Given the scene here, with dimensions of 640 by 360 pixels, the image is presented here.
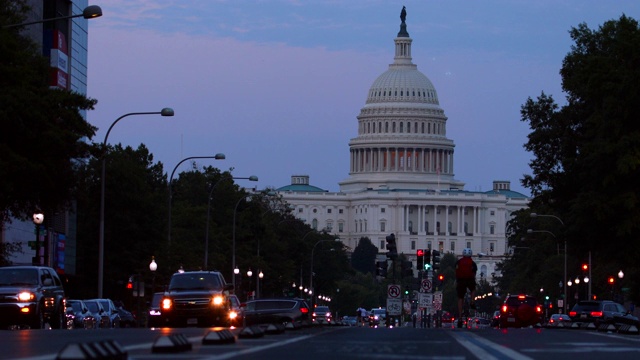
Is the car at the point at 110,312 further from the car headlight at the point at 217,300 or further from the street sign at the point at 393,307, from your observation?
the street sign at the point at 393,307

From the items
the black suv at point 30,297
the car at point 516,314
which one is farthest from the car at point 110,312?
the black suv at point 30,297

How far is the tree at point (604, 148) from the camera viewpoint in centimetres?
5691

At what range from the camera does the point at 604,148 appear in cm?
5656

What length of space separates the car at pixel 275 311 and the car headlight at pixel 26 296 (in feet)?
23.3

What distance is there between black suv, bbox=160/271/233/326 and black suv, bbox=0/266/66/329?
175 inches

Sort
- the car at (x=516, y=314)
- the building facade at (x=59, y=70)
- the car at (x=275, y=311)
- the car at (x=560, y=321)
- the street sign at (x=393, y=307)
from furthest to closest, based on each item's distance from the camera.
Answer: the building facade at (x=59, y=70) → the street sign at (x=393, y=307) → the car at (x=516, y=314) → the car at (x=560, y=321) → the car at (x=275, y=311)

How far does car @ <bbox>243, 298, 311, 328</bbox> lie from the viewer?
40.6 metres

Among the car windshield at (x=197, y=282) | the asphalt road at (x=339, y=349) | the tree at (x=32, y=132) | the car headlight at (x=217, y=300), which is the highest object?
the tree at (x=32, y=132)

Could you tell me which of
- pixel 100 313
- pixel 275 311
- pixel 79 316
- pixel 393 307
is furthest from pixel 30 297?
pixel 393 307

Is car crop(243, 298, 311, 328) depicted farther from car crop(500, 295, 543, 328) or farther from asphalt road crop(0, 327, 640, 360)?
asphalt road crop(0, 327, 640, 360)

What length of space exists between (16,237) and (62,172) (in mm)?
35398

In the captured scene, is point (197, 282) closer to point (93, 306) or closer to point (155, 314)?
point (155, 314)

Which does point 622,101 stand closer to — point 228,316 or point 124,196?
point 228,316

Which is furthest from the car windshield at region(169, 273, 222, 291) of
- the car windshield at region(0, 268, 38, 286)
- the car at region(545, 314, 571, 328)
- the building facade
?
the building facade
